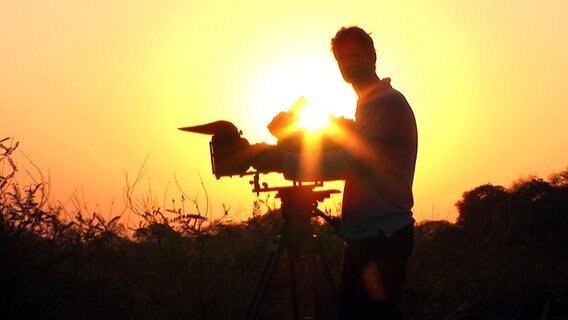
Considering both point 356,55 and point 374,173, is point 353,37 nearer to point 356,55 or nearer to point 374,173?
point 356,55

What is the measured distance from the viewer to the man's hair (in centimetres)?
426

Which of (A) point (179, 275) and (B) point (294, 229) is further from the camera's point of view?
(A) point (179, 275)

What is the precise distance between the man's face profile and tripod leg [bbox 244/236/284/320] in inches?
47.5

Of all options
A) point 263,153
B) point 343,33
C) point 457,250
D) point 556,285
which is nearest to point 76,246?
point 263,153

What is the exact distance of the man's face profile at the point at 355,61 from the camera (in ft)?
13.9

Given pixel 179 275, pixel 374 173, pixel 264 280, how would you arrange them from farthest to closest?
pixel 179 275, pixel 264 280, pixel 374 173

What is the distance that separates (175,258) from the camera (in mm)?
7453

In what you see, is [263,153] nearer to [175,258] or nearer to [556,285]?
[175,258]

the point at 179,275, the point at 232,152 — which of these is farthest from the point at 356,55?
the point at 179,275

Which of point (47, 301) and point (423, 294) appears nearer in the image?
point (47, 301)

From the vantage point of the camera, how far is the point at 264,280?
4602mm

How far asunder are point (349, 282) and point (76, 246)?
3.60m

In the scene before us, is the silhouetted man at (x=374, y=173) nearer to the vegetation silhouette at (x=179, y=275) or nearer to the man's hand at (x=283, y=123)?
the man's hand at (x=283, y=123)

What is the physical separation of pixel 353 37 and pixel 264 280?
1674mm
